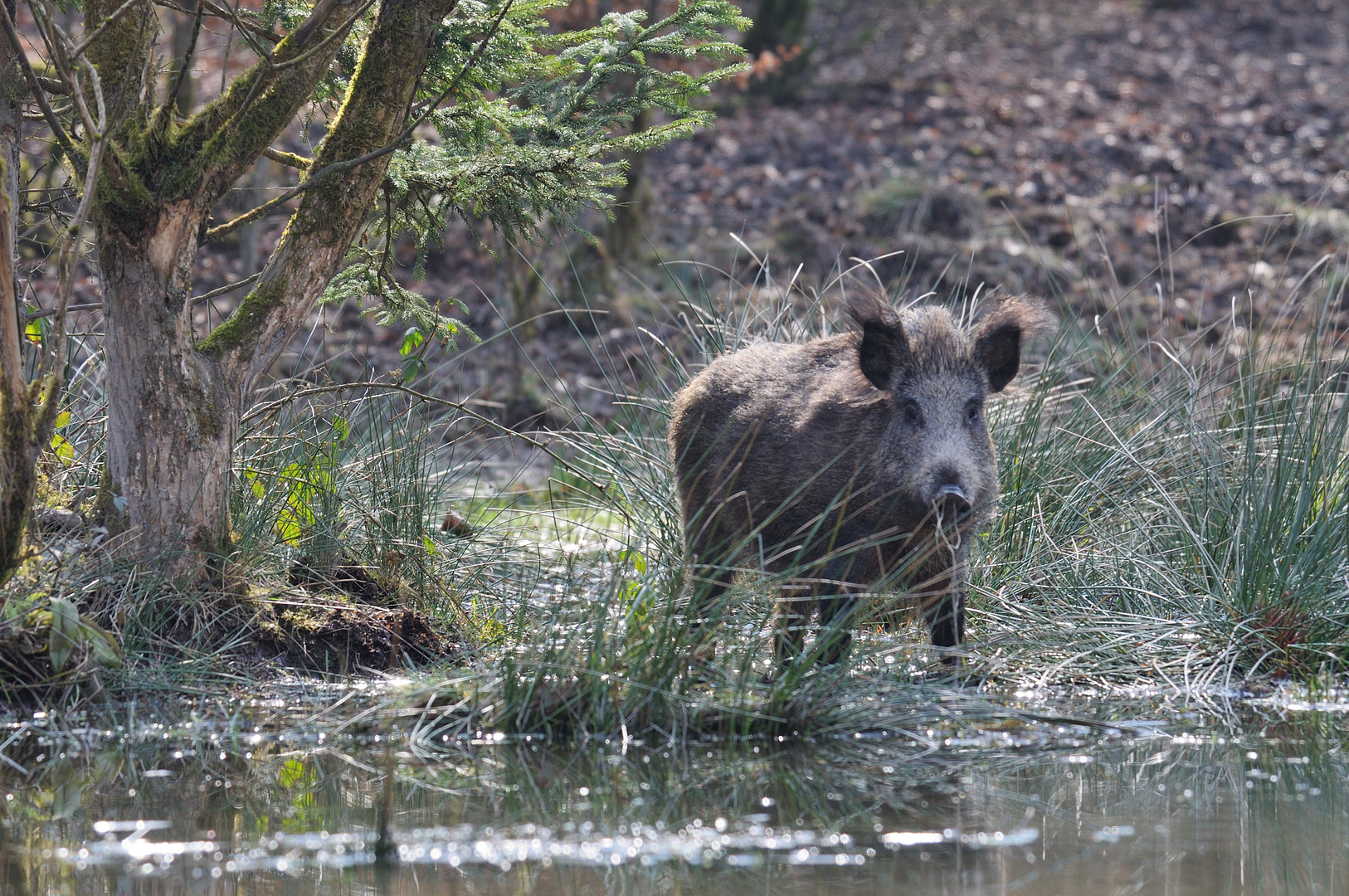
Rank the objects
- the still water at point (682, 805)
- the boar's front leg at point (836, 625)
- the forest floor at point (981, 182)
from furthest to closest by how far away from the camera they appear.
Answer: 1. the forest floor at point (981, 182)
2. the boar's front leg at point (836, 625)
3. the still water at point (682, 805)

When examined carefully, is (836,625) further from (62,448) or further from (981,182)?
(981,182)

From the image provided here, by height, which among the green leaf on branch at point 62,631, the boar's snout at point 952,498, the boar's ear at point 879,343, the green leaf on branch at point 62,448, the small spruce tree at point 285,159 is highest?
the small spruce tree at point 285,159

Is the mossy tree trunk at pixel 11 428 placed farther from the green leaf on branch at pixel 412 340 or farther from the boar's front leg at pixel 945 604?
the boar's front leg at pixel 945 604

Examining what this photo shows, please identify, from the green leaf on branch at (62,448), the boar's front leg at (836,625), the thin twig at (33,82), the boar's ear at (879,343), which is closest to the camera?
the thin twig at (33,82)

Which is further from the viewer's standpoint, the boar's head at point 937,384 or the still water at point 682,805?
Answer: the boar's head at point 937,384

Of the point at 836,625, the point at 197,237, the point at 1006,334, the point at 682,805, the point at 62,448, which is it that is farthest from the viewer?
the point at 1006,334

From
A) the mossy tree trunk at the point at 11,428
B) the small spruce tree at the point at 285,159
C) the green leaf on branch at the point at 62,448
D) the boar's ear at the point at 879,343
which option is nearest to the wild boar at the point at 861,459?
the boar's ear at the point at 879,343

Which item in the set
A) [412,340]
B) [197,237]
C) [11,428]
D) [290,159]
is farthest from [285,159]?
[11,428]

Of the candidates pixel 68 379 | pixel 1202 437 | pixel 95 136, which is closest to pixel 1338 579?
pixel 1202 437

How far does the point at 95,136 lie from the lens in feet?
12.6

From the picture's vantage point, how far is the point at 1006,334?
216 inches

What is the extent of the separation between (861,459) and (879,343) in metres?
0.47

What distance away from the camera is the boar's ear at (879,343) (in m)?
5.32

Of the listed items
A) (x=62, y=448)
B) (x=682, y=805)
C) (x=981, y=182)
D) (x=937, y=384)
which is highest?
(x=981, y=182)
